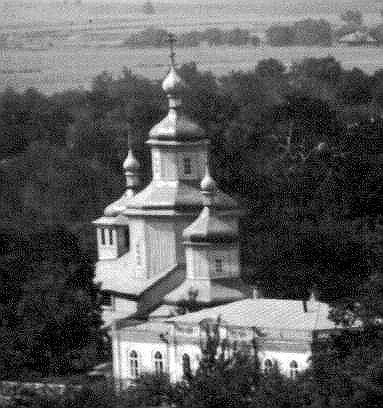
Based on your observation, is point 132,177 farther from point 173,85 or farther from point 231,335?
point 231,335

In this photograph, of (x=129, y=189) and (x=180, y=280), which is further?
(x=129, y=189)

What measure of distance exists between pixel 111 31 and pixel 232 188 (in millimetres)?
6527

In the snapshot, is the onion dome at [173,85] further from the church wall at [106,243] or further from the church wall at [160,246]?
the church wall at [106,243]

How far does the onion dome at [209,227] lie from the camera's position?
5856 cm

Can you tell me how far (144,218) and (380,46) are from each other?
27733mm

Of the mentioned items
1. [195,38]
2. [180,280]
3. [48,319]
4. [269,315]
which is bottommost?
[180,280]

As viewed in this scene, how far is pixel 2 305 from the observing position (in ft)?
185

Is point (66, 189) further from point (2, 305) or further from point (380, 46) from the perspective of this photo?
point (2, 305)

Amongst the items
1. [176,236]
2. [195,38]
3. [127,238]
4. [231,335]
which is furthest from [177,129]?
[195,38]

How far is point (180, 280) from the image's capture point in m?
60.7

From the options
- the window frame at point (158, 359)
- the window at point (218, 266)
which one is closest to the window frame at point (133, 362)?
the window frame at point (158, 359)

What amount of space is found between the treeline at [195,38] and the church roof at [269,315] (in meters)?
21.5

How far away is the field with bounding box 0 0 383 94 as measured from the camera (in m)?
74.1

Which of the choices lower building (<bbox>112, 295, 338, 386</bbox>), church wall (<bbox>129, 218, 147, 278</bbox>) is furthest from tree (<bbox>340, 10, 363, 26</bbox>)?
lower building (<bbox>112, 295, 338, 386</bbox>)
